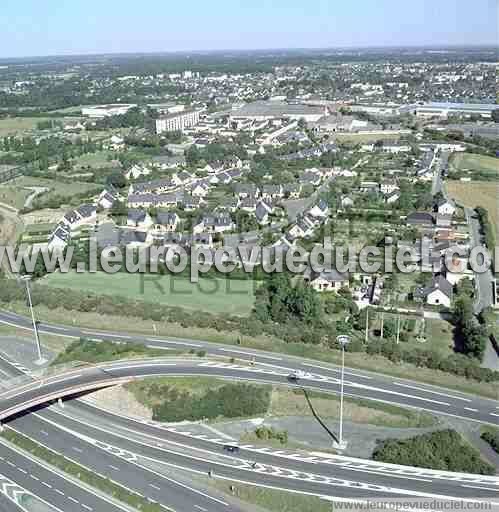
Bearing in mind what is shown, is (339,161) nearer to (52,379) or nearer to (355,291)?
(355,291)

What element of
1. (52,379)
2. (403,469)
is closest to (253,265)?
(52,379)

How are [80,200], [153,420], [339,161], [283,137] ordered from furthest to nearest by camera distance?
[283,137]
[339,161]
[80,200]
[153,420]

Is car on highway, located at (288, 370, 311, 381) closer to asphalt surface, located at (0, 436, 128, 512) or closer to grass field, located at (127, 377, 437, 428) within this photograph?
grass field, located at (127, 377, 437, 428)

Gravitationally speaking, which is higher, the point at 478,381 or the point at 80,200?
the point at 80,200

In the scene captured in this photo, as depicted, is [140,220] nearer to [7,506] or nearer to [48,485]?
[48,485]

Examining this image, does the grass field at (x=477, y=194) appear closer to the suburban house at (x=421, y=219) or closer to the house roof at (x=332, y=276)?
the suburban house at (x=421, y=219)
